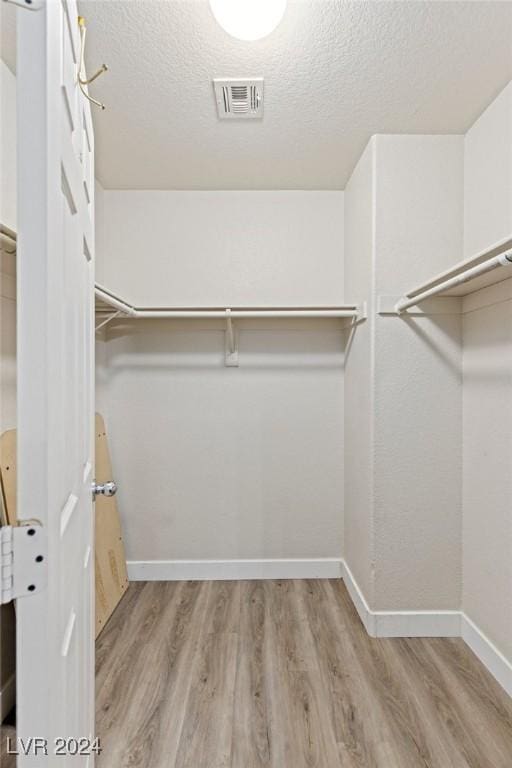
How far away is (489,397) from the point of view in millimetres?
2053

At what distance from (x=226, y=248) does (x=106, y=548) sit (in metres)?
1.88

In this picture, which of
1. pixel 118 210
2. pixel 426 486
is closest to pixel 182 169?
pixel 118 210

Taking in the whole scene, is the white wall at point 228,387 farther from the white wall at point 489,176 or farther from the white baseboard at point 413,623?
the white wall at point 489,176

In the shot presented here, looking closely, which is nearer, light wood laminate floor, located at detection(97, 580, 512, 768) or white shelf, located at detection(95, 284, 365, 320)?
light wood laminate floor, located at detection(97, 580, 512, 768)

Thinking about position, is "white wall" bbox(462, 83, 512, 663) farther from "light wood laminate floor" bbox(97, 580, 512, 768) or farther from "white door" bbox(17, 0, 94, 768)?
"white door" bbox(17, 0, 94, 768)

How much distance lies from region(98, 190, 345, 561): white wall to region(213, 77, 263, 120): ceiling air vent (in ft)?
2.92

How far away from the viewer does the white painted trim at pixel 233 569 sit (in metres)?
2.94

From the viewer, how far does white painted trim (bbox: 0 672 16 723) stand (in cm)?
166

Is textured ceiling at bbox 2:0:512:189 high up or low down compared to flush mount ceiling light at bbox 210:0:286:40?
up

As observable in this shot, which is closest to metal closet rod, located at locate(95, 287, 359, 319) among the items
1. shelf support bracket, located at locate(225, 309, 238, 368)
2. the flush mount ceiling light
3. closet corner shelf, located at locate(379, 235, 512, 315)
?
shelf support bracket, located at locate(225, 309, 238, 368)

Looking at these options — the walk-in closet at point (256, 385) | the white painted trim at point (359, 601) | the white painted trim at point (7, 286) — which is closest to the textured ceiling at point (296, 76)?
the walk-in closet at point (256, 385)

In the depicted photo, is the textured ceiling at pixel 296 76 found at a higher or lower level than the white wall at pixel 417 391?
higher

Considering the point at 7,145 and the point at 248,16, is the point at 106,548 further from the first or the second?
the point at 248,16

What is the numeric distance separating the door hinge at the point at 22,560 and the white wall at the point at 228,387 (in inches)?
89.5
